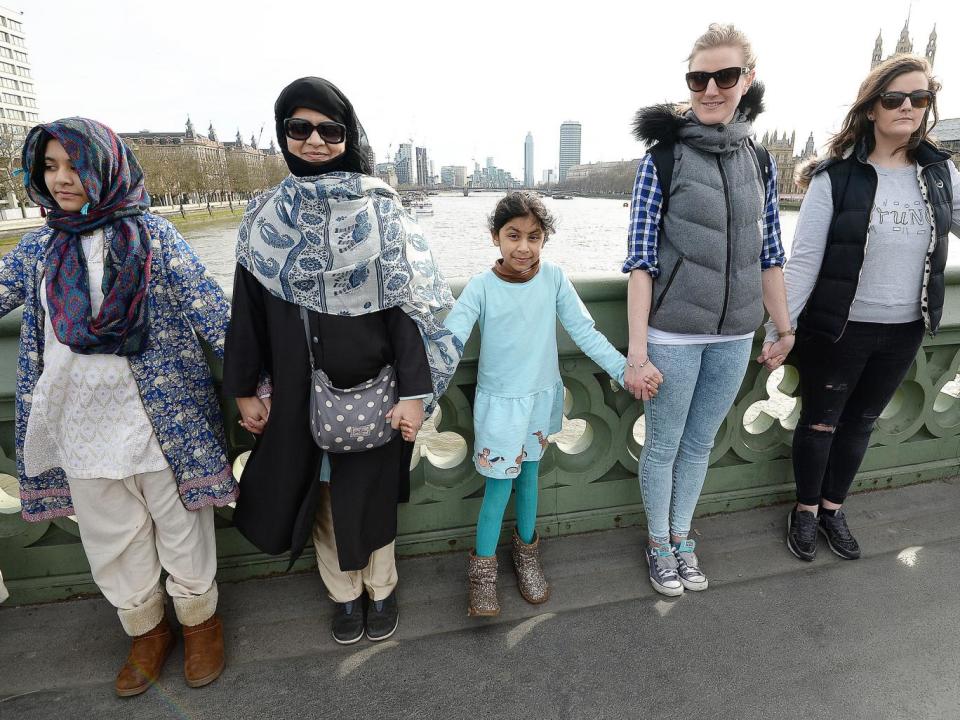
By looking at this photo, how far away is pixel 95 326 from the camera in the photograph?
1.50 metres

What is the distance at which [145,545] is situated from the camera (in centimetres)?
179

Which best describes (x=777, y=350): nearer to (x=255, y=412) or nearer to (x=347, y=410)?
(x=347, y=410)

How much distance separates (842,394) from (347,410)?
1.77 meters

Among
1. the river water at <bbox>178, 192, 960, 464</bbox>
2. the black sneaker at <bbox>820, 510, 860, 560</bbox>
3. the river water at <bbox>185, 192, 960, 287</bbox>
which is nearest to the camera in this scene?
the black sneaker at <bbox>820, 510, 860, 560</bbox>

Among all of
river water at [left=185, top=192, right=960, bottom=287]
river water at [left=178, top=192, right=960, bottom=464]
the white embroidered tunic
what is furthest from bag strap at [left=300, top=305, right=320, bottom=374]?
river water at [left=185, top=192, right=960, bottom=287]

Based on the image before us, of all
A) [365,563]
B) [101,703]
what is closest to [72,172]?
[365,563]

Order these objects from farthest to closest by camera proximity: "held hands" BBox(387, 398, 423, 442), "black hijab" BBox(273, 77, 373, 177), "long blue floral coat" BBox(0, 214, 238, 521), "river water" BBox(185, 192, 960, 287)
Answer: "river water" BBox(185, 192, 960, 287)
"held hands" BBox(387, 398, 423, 442)
"long blue floral coat" BBox(0, 214, 238, 521)
"black hijab" BBox(273, 77, 373, 177)

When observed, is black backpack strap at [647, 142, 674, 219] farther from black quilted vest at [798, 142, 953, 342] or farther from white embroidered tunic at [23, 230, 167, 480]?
white embroidered tunic at [23, 230, 167, 480]

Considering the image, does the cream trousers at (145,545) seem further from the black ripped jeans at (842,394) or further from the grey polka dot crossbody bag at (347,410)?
the black ripped jeans at (842,394)

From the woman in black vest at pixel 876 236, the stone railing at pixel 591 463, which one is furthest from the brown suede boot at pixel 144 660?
the woman in black vest at pixel 876 236

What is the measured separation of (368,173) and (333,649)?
145cm

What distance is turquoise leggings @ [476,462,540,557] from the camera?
6.61ft

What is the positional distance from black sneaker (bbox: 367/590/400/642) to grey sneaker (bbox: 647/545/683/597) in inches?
35.9

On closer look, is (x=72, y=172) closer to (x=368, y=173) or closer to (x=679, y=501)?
(x=368, y=173)
